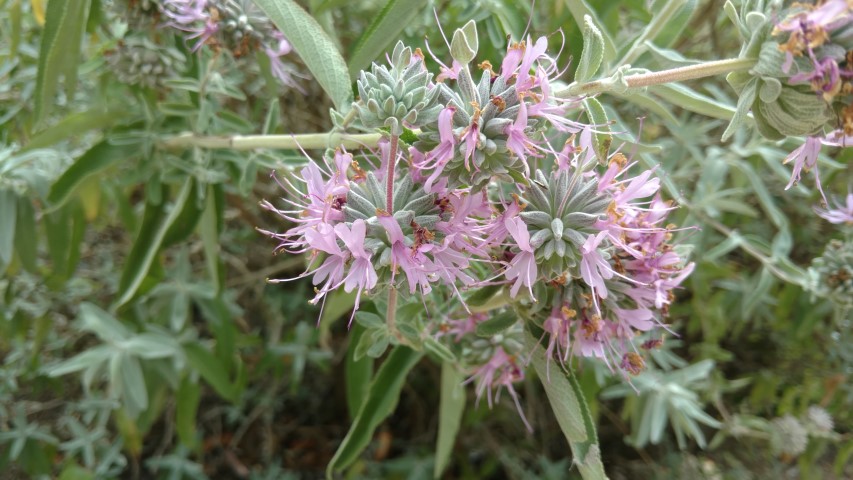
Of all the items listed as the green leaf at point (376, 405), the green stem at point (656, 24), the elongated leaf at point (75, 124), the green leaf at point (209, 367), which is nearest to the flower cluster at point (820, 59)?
the green stem at point (656, 24)

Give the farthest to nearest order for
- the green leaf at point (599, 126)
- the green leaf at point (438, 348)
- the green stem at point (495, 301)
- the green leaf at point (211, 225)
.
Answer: the green leaf at point (211, 225)
the green leaf at point (438, 348)
the green stem at point (495, 301)
the green leaf at point (599, 126)

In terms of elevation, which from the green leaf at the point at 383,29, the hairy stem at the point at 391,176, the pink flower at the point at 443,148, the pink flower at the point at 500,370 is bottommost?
the pink flower at the point at 500,370

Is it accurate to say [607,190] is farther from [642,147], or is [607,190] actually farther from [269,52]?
[269,52]

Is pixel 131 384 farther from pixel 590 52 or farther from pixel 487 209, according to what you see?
pixel 590 52

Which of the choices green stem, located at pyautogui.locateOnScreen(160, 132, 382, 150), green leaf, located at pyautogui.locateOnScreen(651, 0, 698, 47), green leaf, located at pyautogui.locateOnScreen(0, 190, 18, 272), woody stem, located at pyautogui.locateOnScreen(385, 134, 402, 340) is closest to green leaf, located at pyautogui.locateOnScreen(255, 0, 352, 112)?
green stem, located at pyautogui.locateOnScreen(160, 132, 382, 150)

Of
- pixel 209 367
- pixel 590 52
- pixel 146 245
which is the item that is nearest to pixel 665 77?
pixel 590 52

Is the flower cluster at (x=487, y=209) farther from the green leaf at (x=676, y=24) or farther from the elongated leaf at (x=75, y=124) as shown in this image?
the elongated leaf at (x=75, y=124)

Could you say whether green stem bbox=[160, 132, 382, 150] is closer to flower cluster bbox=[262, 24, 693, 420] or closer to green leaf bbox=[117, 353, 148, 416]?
flower cluster bbox=[262, 24, 693, 420]
